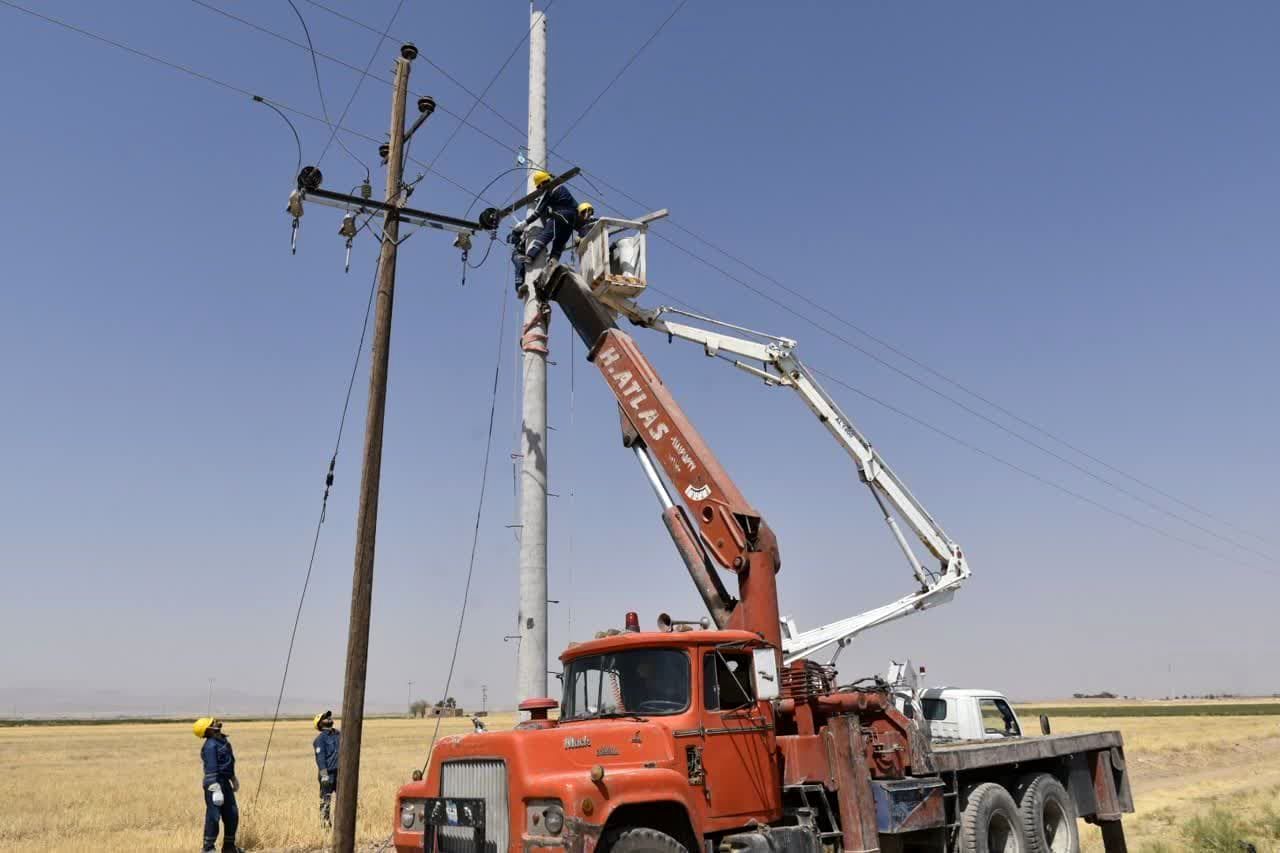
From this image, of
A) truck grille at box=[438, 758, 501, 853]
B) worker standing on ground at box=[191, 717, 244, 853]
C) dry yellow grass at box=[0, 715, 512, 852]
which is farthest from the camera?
dry yellow grass at box=[0, 715, 512, 852]

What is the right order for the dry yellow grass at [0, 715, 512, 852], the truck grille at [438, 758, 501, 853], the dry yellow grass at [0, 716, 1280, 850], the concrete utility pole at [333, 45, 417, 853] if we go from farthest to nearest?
the dry yellow grass at [0, 716, 1280, 850] → the dry yellow grass at [0, 715, 512, 852] → the concrete utility pole at [333, 45, 417, 853] → the truck grille at [438, 758, 501, 853]

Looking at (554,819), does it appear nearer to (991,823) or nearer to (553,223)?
(991,823)

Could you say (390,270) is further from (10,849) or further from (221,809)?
(10,849)

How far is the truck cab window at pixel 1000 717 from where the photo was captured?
1647 centimetres

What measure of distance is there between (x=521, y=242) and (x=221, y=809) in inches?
366

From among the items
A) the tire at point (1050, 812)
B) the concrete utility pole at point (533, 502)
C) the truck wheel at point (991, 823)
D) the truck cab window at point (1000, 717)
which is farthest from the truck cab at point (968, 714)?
the concrete utility pole at point (533, 502)

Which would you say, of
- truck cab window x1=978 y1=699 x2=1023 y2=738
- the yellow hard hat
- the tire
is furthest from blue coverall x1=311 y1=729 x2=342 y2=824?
truck cab window x1=978 y1=699 x2=1023 y2=738

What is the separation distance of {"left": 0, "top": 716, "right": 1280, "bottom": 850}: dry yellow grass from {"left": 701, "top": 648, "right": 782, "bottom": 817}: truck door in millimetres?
8077

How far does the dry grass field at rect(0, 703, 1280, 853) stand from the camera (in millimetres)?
15391

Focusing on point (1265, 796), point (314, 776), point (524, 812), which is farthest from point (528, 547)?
point (314, 776)

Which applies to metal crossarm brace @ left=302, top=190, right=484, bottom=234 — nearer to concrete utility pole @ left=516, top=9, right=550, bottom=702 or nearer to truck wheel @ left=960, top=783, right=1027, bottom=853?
concrete utility pole @ left=516, top=9, right=550, bottom=702

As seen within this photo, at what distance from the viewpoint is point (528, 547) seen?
46.4 ft

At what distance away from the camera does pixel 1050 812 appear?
13094mm

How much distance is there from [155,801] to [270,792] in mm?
2797
